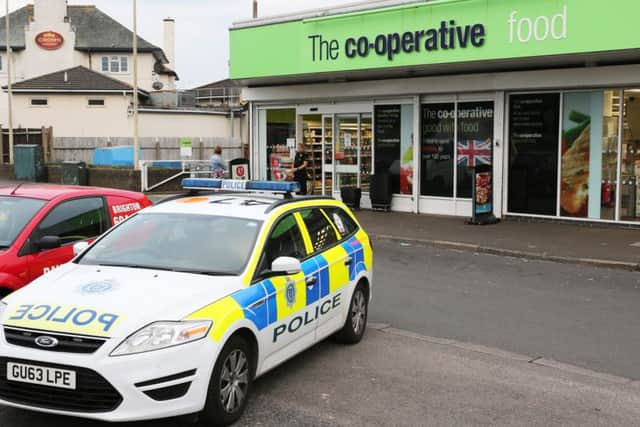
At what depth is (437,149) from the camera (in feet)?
63.2

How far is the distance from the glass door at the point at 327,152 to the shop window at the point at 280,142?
1.15 meters

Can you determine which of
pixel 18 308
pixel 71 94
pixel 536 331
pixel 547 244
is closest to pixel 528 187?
pixel 547 244

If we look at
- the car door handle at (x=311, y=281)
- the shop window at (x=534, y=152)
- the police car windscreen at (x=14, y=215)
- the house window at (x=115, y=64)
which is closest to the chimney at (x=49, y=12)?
the house window at (x=115, y=64)

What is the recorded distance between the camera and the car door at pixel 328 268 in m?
6.82

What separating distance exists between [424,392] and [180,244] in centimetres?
231

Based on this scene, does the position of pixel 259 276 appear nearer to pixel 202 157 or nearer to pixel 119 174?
pixel 119 174

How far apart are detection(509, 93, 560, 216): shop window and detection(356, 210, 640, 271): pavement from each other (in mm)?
509

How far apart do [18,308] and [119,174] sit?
23321mm

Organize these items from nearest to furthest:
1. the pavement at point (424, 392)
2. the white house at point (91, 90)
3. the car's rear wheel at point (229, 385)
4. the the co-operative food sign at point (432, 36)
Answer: the car's rear wheel at point (229, 385) → the pavement at point (424, 392) → the the co-operative food sign at point (432, 36) → the white house at point (91, 90)

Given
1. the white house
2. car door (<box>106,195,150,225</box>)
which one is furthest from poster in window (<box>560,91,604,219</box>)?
the white house

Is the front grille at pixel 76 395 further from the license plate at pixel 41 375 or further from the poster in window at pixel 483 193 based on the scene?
the poster in window at pixel 483 193

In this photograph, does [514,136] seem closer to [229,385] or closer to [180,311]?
[229,385]

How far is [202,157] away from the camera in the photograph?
39.9 m

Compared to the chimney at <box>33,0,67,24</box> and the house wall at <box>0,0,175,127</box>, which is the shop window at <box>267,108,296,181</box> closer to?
the house wall at <box>0,0,175,127</box>
